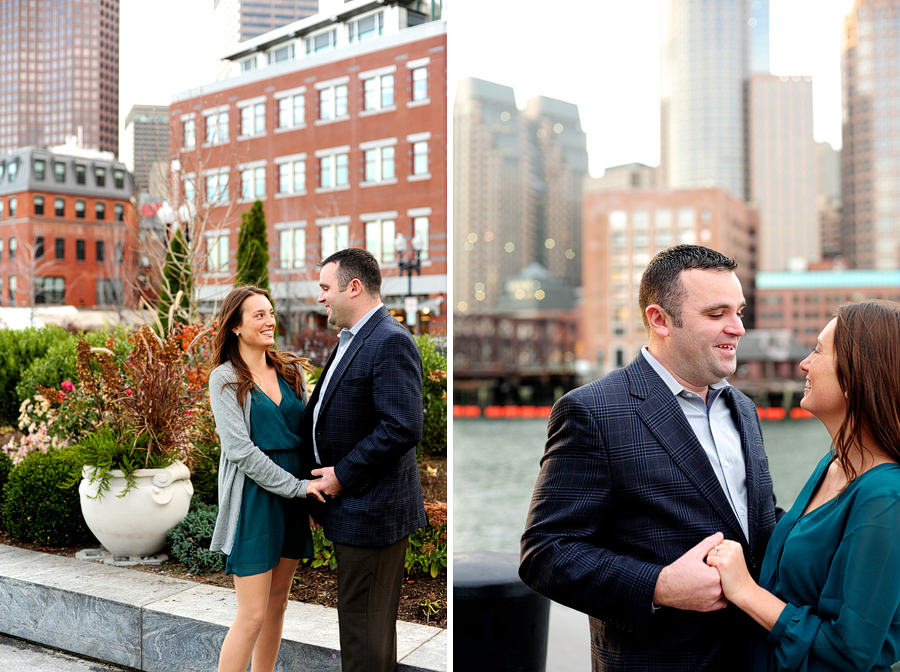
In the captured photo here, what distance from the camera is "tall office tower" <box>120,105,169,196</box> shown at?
8438 millimetres

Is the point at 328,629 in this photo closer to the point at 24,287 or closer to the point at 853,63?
the point at 24,287

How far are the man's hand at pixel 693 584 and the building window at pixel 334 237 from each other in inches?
262

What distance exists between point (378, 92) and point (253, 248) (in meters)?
2.17

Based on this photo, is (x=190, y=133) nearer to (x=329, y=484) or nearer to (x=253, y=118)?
(x=253, y=118)

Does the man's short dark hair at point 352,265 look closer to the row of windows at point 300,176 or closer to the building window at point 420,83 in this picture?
the building window at point 420,83

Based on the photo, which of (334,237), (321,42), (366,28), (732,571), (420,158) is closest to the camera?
(732,571)

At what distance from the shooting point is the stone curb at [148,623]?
137 inches

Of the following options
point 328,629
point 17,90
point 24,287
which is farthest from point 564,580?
point 17,90

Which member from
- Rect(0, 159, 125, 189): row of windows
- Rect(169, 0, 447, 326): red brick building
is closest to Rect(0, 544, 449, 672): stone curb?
Rect(169, 0, 447, 326): red brick building

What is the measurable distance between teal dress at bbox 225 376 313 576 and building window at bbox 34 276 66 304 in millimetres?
7290

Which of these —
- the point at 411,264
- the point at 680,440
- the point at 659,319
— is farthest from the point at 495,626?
the point at 411,264

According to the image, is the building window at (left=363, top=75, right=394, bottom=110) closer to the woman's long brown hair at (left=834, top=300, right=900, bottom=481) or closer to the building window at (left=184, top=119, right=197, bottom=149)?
the building window at (left=184, top=119, right=197, bottom=149)

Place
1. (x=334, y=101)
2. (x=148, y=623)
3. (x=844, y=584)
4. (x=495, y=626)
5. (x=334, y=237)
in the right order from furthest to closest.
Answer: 1. (x=334, y=237)
2. (x=334, y=101)
3. (x=148, y=623)
4. (x=495, y=626)
5. (x=844, y=584)

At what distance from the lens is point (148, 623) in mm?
3818
